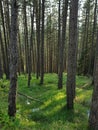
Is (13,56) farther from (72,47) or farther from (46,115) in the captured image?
(72,47)

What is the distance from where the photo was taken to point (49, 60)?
41969 millimetres

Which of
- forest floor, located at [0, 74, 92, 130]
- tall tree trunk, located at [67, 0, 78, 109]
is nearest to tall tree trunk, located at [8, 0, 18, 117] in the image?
forest floor, located at [0, 74, 92, 130]

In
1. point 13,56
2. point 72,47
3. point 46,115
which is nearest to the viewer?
point 13,56

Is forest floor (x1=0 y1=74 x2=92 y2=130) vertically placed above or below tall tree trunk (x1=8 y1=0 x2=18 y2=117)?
below

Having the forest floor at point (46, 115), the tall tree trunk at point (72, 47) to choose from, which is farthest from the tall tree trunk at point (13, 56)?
the tall tree trunk at point (72, 47)

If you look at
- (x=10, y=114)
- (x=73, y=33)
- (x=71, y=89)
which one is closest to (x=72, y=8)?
(x=73, y=33)

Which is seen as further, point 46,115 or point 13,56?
point 46,115

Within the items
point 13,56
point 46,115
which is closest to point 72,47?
point 46,115

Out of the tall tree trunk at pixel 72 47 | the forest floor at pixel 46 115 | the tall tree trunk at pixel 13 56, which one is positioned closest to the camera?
the tall tree trunk at pixel 13 56

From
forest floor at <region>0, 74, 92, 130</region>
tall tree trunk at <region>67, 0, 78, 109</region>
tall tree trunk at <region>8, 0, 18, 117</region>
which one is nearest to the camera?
tall tree trunk at <region>8, 0, 18, 117</region>

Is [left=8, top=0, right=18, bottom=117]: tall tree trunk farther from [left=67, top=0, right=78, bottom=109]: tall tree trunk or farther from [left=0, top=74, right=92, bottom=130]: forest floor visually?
[left=67, top=0, right=78, bottom=109]: tall tree trunk

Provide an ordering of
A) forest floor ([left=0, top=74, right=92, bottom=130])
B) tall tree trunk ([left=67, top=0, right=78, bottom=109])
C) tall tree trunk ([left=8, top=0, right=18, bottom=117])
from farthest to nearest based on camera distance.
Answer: tall tree trunk ([left=67, top=0, right=78, bottom=109]), forest floor ([left=0, top=74, right=92, bottom=130]), tall tree trunk ([left=8, top=0, right=18, bottom=117])

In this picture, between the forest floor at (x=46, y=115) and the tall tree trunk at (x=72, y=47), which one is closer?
the forest floor at (x=46, y=115)

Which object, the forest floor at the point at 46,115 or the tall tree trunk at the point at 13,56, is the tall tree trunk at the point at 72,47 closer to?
the forest floor at the point at 46,115
